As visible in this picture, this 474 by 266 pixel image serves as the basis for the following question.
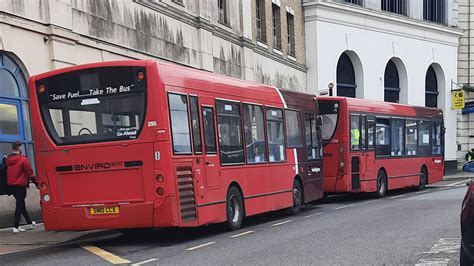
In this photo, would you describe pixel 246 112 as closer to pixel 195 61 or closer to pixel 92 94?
pixel 92 94

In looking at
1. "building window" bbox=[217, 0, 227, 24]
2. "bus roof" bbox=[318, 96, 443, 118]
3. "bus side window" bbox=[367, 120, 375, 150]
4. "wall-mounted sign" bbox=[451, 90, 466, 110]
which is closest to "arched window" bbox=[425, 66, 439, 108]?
"wall-mounted sign" bbox=[451, 90, 466, 110]

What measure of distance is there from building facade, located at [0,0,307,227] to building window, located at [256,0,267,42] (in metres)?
0.05

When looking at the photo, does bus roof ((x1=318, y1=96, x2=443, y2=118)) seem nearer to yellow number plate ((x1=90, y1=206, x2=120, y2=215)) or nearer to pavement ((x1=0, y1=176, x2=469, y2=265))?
pavement ((x1=0, y1=176, x2=469, y2=265))

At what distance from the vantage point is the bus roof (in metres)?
17.9

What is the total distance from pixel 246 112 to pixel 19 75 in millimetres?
5228

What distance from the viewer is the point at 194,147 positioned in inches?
403

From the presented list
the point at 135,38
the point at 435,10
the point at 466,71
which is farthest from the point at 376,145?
the point at 466,71

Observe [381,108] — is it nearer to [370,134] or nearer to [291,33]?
[370,134]

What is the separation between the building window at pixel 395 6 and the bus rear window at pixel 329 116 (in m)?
19.4

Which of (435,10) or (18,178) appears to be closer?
(18,178)

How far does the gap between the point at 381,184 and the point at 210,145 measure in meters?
10.3

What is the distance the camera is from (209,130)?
10758mm

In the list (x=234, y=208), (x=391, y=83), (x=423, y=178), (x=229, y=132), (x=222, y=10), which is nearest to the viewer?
(x=229, y=132)

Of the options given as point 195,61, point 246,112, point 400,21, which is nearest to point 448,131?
point 400,21
